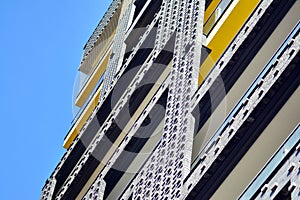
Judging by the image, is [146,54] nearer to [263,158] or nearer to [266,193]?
[263,158]

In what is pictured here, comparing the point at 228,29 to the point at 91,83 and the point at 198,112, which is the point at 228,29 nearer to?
the point at 198,112

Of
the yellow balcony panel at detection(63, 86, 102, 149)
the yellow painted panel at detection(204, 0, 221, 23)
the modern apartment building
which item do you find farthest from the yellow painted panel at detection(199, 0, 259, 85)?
the yellow balcony panel at detection(63, 86, 102, 149)

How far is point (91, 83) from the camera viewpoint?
27125 millimetres

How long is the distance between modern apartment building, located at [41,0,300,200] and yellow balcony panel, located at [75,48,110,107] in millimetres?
3716

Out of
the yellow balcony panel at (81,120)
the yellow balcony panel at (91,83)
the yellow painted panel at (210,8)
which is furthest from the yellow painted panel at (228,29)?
the yellow balcony panel at (91,83)

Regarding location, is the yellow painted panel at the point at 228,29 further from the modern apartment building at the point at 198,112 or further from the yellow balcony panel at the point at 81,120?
the yellow balcony panel at the point at 81,120

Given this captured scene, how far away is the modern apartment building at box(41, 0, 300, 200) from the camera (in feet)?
34.7

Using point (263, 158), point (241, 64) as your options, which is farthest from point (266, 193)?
point (241, 64)

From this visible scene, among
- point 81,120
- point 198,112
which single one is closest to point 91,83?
point 81,120

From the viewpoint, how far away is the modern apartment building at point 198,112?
10.6 m

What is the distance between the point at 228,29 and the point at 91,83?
38.0 feet

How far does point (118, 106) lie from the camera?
714 inches

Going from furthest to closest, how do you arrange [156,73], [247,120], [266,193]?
1. [156,73]
2. [247,120]
3. [266,193]

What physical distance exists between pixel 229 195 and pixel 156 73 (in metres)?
6.78
